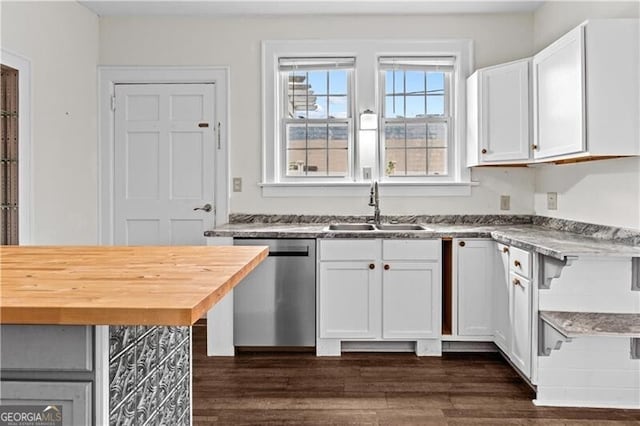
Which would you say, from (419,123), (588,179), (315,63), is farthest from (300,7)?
(588,179)

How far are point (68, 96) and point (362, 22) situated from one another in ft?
7.71

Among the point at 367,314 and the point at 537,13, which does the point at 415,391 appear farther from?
the point at 537,13

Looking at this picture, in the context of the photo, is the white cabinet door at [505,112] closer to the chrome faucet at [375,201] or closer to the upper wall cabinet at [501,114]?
the upper wall cabinet at [501,114]

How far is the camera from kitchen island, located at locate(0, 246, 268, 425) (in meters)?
0.91

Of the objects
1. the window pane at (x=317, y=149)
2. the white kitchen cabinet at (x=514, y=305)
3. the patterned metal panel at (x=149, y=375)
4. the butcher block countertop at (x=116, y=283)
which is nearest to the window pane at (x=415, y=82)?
the window pane at (x=317, y=149)

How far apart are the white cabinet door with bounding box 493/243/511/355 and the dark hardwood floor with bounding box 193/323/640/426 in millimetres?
176

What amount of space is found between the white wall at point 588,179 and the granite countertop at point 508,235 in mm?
145

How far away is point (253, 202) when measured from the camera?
3.95 metres

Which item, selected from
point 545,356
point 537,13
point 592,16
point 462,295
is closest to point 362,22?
point 537,13

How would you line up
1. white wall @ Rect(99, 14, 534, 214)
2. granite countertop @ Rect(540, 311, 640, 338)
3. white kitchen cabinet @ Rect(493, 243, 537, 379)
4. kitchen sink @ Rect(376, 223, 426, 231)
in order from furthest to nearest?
white wall @ Rect(99, 14, 534, 214) → kitchen sink @ Rect(376, 223, 426, 231) → white kitchen cabinet @ Rect(493, 243, 537, 379) → granite countertop @ Rect(540, 311, 640, 338)

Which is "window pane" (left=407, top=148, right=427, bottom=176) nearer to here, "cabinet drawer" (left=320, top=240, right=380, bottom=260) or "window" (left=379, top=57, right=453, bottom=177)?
"window" (left=379, top=57, right=453, bottom=177)

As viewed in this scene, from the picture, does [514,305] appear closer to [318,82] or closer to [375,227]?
[375,227]

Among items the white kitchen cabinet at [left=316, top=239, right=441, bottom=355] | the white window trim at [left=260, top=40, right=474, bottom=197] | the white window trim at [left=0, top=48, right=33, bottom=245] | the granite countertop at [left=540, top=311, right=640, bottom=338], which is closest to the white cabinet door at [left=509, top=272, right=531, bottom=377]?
the granite countertop at [left=540, top=311, right=640, bottom=338]

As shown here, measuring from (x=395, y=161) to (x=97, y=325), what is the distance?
3271 millimetres
